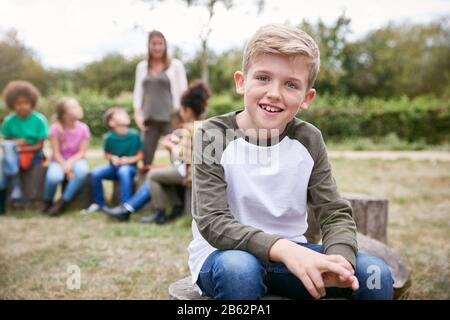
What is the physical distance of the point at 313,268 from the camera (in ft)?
4.31

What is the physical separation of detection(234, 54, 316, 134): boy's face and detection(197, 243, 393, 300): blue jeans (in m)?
0.43

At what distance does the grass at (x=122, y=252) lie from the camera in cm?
280

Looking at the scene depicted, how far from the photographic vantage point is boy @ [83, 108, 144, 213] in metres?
5.12

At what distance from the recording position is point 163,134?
5531mm

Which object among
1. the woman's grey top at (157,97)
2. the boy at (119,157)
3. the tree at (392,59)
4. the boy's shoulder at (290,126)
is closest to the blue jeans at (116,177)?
the boy at (119,157)

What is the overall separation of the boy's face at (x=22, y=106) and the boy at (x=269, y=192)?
424cm

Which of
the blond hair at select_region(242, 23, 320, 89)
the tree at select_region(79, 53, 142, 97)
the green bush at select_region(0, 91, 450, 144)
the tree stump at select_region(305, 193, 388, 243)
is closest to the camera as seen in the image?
the blond hair at select_region(242, 23, 320, 89)

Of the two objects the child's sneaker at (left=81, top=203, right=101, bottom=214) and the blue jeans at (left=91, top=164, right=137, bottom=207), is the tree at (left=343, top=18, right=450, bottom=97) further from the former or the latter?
the child's sneaker at (left=81, top=203, right=101, bottom=214)

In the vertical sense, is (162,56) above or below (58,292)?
above

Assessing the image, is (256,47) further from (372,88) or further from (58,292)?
(372,88)

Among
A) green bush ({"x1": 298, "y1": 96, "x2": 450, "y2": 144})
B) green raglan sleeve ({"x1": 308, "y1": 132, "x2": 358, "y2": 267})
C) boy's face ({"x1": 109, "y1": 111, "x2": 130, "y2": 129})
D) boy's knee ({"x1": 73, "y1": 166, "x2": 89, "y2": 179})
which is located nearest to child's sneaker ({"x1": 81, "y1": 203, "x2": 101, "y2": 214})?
boy's knee ({"x1": 73, "y1": 166, "x2": 89, "y2": 179})

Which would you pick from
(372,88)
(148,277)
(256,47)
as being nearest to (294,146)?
(256,47)
